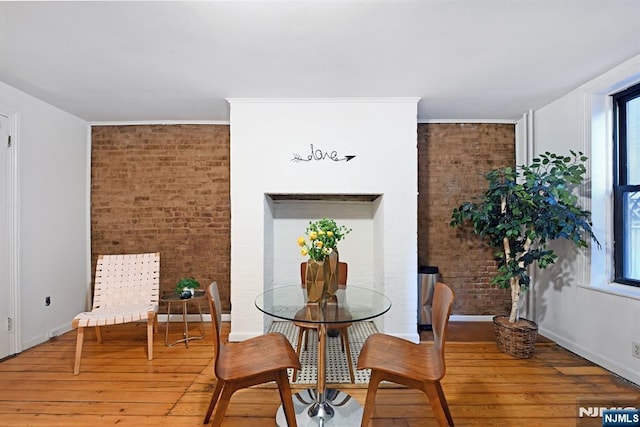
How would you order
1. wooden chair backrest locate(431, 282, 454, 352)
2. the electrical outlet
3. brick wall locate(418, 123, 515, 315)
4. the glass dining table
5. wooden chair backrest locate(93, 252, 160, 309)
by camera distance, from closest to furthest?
wooden chair backrest locate(431, 282, 454, 352), the glass dining table, the electrical outlet, wooden chair backrest locate(93, 252, 160, 309), brick wall locate(418, 123, 515, 315)

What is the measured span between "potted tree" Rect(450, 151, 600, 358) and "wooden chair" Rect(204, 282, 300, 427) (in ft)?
7.09

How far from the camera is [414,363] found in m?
1.80

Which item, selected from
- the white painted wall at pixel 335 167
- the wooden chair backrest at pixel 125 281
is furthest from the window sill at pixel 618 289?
the wooden chair backrest at pixel 125 281

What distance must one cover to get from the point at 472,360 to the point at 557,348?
951 mm

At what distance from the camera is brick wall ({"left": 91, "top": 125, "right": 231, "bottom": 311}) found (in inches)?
153

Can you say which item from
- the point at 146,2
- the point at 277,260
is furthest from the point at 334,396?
the point at 146,2

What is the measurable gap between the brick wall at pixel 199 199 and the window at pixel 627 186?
1.23m

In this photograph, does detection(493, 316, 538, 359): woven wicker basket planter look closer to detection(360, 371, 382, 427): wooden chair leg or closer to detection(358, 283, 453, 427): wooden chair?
detection(358, 283, 453, 427): wooden chair

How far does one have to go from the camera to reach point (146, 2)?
177 cm

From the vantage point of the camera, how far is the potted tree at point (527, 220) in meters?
2.69

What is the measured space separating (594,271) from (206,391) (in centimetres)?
333

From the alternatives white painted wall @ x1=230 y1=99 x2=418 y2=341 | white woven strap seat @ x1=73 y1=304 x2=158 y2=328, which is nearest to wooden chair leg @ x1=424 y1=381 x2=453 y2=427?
white painted wall @ x1=230 y1=99 x2=418 y2=341

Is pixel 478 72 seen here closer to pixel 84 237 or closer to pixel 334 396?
pixel 334 396

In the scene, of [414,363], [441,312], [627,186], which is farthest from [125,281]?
[627,186]
